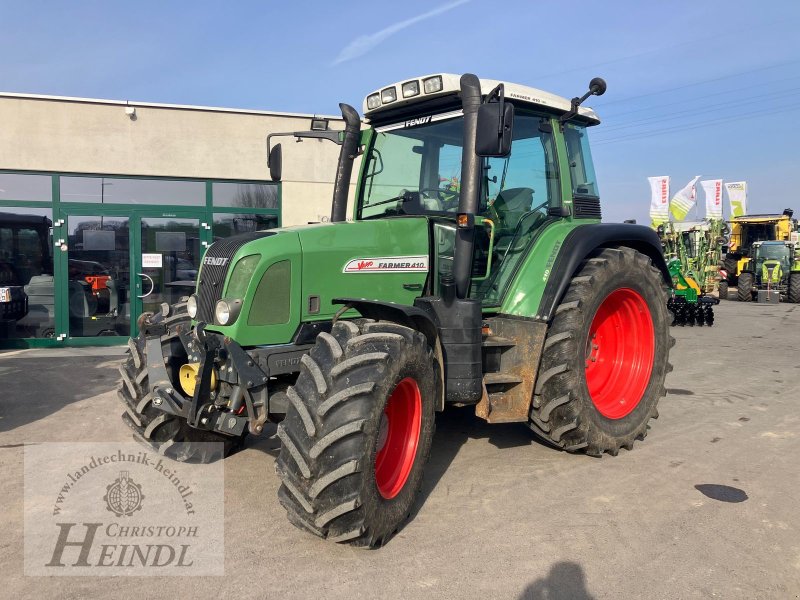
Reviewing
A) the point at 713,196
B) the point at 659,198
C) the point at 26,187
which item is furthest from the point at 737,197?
the point at 26,187

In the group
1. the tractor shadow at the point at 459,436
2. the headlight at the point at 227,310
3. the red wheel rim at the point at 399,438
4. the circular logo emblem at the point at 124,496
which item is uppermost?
the headlight at the point at 227,310

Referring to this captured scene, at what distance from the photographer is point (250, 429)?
3.49 m

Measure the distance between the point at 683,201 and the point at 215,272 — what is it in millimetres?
28075

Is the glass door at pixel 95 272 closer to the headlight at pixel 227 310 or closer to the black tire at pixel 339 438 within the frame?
the headlight at pixel 227 310

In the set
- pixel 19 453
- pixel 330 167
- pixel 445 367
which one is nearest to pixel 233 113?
pixel 330 167

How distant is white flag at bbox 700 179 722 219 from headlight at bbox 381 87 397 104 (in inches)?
1118

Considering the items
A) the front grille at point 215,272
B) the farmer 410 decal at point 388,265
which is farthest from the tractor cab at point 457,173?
the front grille at point 215,272

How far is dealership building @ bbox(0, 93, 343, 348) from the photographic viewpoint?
32.6 ft

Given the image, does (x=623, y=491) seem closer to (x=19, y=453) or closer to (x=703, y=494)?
(x=703, y=494)

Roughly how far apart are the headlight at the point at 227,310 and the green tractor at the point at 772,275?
68.4ft

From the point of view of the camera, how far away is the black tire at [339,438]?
307 centimetres

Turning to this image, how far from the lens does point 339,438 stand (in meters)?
3.05

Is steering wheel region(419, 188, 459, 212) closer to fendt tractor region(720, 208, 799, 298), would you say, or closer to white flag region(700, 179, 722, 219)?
fendt tractor region(720, 208, 799, 298)

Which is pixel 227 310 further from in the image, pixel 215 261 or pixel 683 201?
pixel 683 201
